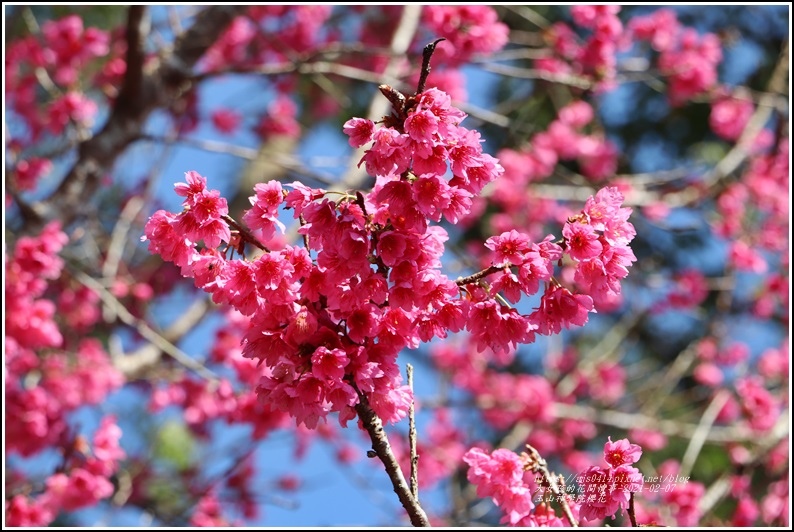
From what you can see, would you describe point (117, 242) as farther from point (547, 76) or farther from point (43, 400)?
point (547, 76)

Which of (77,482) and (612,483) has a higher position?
(77,482)

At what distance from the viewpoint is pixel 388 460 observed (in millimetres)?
1521

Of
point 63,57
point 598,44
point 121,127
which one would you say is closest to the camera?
point 121,127

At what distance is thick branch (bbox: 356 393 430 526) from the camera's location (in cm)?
151

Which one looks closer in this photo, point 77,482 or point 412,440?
point 412,440

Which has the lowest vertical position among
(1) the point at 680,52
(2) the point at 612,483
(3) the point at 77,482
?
(2) the point at 612,483

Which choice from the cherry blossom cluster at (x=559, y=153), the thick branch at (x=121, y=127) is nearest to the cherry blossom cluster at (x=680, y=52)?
the cherry blossom cluster at (x=559, y=153)

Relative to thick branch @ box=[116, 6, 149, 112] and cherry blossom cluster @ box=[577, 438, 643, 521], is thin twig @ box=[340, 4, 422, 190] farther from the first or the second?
cherry blossom cluster @ box=[577, 438, 643, 521]

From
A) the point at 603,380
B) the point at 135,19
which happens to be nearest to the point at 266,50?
the point at 135,19

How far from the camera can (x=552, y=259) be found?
1606mm

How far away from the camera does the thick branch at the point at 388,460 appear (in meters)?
1.51

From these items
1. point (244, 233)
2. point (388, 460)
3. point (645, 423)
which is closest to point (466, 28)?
point (244, 233)

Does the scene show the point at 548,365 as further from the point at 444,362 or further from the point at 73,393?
the point at 73,393

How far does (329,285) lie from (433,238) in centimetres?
23
